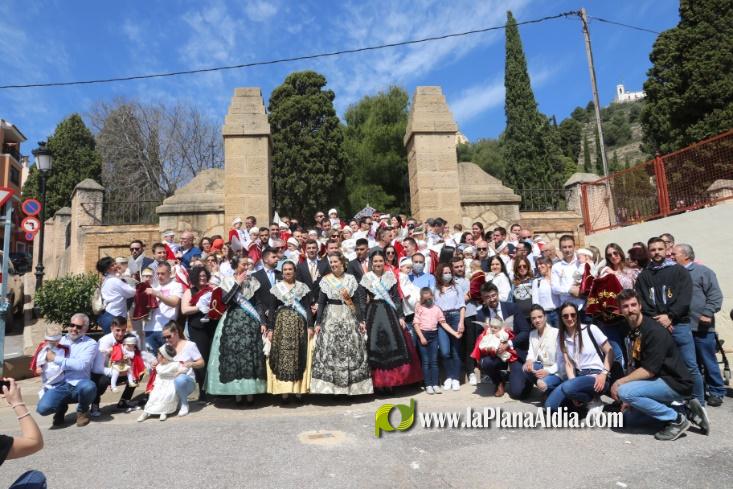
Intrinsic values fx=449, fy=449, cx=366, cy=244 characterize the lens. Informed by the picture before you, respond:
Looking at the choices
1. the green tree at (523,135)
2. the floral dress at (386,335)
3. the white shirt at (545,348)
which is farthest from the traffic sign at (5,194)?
the green tree at (523,135)

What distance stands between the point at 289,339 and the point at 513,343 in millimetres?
2583

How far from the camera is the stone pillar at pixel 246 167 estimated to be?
30.9ft

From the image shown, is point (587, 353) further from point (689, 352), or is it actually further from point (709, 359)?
point (709, 359)

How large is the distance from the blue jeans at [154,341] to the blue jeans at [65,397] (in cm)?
90

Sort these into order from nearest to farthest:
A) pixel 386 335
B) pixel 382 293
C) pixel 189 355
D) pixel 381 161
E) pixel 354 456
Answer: pixel 354 456
pixel 189 355
pixel 386 335
pixel 382 293
pixel 381 161

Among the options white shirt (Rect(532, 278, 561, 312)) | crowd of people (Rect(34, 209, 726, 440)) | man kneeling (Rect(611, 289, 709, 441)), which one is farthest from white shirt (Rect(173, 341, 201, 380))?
man kneeling (Rect(611, 289, 709, 441))

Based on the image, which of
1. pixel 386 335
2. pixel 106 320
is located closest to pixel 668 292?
pixel 386 335

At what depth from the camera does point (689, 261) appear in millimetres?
4945

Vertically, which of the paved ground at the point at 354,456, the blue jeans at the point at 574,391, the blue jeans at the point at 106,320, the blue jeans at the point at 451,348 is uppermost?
the blue jeans at the point at 106,320

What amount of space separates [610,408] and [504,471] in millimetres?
1962

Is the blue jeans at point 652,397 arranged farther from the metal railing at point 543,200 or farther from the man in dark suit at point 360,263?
the metal railing at point 543,200

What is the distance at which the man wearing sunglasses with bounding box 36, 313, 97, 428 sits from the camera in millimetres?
4664

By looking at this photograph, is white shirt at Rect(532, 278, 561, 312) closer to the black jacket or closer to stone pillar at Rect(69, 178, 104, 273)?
the black jacket

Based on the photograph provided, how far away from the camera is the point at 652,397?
12.7 ft
